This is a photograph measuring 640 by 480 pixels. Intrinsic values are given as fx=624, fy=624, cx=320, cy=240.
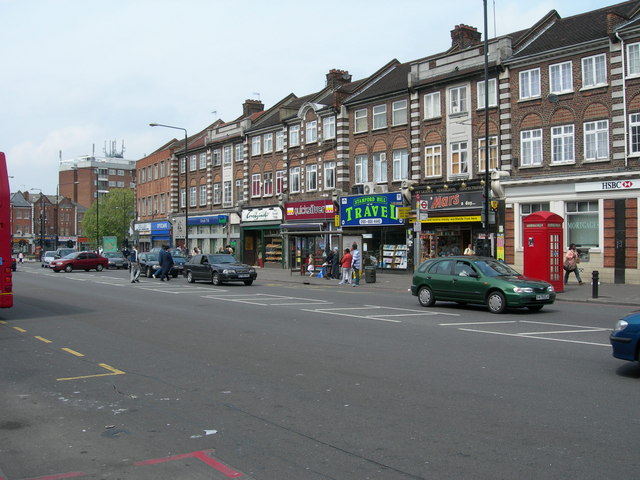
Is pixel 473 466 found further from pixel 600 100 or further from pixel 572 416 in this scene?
pixel 600 100

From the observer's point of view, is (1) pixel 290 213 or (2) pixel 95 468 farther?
(1) pixel 290 213

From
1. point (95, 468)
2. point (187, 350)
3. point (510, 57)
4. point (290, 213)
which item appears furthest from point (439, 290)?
point (290, 213)

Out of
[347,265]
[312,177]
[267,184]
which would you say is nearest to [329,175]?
[312,177]

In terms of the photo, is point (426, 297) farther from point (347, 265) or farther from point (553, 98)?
point (553, 98)

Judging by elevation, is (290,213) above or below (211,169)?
below

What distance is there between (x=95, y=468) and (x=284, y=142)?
4071 centimetres

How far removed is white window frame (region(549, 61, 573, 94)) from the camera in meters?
27.5

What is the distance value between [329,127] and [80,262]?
68.8 feet

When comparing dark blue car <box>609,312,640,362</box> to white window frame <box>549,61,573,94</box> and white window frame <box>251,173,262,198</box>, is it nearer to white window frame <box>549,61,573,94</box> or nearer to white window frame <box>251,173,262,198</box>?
white window frame <box>549,61,573,94</box>

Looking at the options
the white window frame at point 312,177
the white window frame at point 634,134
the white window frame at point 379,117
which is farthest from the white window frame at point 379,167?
the white window frame at point 634,134

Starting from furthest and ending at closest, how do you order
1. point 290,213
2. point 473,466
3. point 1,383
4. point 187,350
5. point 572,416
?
point 290,213
point 187,350
point 1,383
point 572,416
point 473,466

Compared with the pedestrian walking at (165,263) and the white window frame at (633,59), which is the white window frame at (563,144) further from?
the pedestrian walking at (165,263)

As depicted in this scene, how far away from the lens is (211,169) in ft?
179

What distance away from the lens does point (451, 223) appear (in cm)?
3250
